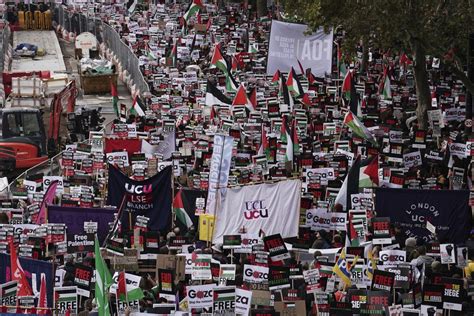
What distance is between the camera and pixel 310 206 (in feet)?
87.1

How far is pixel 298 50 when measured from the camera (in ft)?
144

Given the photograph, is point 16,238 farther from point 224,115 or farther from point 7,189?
point 224,115

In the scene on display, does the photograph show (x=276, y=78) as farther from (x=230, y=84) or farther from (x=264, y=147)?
(x=264, y=147)

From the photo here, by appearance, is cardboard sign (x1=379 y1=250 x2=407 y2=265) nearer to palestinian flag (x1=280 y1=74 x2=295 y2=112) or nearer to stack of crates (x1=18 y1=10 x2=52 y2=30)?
palestinian flag (x1=280 y1=74 x2=295 y2=112)

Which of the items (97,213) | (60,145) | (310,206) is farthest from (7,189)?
(60,145)

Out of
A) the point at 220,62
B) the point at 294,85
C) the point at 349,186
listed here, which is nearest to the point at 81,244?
the point at 349,186

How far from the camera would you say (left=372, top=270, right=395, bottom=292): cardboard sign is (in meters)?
20.9

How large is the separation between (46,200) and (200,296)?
26.5 feet

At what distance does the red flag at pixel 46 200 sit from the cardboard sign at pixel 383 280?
7.72 m

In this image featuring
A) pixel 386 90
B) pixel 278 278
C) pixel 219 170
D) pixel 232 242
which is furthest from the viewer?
pixel 386 90

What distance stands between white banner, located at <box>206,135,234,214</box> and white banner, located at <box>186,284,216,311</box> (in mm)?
6010

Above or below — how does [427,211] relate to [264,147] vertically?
below

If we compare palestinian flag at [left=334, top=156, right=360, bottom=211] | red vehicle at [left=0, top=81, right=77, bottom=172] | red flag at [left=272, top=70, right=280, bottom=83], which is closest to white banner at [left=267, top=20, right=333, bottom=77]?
red flag at [left=272, top=70, right=280, bottom=83]

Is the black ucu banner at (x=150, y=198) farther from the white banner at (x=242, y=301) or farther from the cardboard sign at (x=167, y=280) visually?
the white banner at (x=242, y=301)
